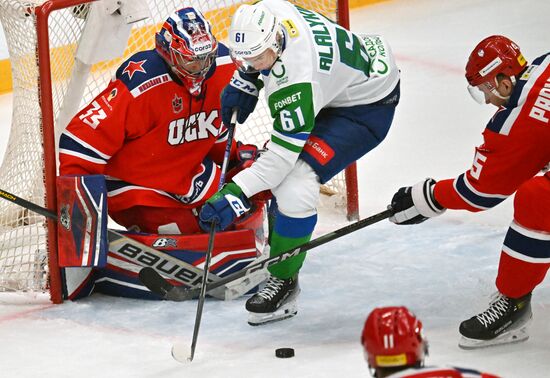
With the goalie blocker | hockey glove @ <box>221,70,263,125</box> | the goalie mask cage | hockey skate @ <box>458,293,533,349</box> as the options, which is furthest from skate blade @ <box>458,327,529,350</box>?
the goalie mask cage

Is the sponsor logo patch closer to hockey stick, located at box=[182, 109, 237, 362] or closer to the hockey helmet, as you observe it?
hockey stick, located at box=[182, 109, 237, 362]

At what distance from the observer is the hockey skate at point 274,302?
343cm

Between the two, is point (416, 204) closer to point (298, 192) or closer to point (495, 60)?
point (298, 192)

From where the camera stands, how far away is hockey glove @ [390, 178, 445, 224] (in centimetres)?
324

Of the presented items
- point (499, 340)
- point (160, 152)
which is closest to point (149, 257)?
point (160, 152)

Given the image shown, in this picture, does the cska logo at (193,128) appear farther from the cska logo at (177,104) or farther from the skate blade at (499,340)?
the skate blade at (499,340)

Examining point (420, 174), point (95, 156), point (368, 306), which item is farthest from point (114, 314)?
point (420, 174)

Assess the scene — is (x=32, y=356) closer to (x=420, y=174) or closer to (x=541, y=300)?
(x=541, y=300)

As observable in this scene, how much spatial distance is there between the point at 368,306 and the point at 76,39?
128cm

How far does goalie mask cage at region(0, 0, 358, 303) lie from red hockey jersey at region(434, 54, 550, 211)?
123cm

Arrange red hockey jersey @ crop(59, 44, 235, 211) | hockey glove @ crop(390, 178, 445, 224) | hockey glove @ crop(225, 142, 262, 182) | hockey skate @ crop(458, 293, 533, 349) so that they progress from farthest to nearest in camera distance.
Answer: hockey glove @ crop(225, 142, 262, 182), red hockey jersey @ crop(59, 44, 235, 211), hockey glove @ crop(390, 178, 445, 224), hockey skate @ crop(458, 293, 533, 349)

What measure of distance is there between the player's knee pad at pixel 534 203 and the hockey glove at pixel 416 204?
0.88ft

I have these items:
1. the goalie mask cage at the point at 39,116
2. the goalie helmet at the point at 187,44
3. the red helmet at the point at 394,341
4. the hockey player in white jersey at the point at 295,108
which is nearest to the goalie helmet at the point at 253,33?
the hockey player in white jersey at the point at 295,108

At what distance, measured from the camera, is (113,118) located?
11.7ft
